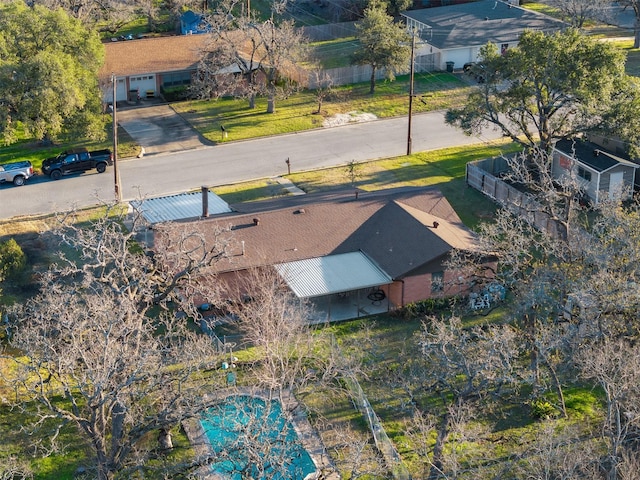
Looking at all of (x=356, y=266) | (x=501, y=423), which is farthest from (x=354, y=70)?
(x=501, y=423)

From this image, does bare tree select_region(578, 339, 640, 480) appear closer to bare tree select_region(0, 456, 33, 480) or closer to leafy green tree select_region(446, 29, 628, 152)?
bare tree select_region(0, 456, 33, 480)

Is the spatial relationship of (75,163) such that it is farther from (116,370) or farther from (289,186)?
(116,370)

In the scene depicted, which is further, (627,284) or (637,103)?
(637,103)

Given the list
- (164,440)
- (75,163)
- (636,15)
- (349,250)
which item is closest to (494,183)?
(349,250)

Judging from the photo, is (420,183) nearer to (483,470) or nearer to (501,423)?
(501,423)

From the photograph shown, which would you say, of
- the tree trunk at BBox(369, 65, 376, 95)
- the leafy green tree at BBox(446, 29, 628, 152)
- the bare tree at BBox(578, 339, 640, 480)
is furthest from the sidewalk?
the bare tree at BBox(578, 339, 640, 480)

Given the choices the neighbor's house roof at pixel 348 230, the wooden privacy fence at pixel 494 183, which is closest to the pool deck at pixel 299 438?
the neighbor's house roof at pixel 348 230
